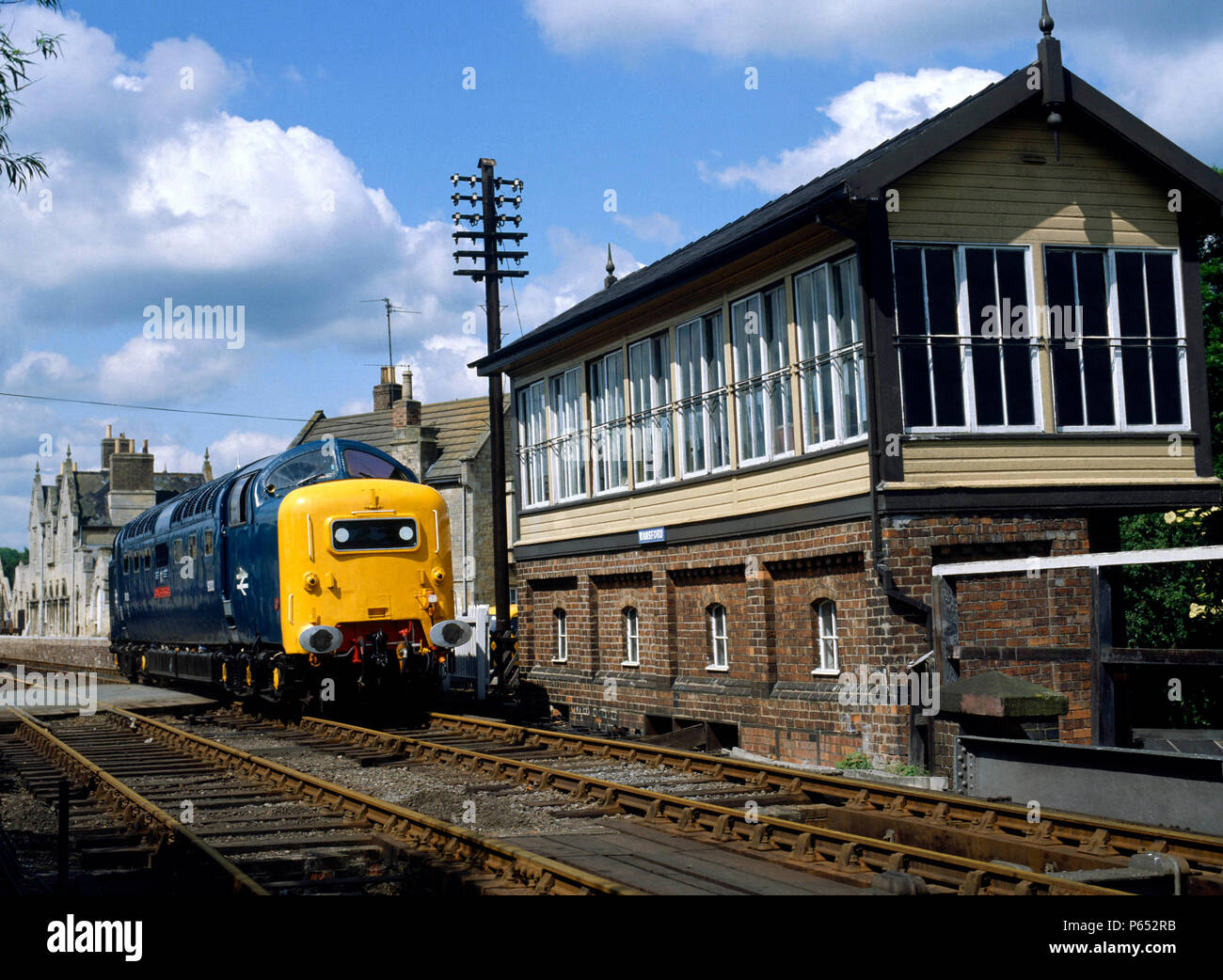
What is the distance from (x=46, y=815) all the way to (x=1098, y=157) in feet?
40.7

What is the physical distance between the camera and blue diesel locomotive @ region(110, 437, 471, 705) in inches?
682

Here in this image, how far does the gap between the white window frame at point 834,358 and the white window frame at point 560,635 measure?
298 inches

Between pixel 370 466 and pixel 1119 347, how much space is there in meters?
9.99

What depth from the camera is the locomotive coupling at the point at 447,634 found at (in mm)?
17797

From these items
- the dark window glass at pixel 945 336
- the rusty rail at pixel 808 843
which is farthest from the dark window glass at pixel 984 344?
the rusty rail at pixel 808 843

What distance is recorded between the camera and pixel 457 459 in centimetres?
4331

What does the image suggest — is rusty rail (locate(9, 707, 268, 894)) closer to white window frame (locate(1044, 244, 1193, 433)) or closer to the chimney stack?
white window frame (locate(1044, 244, 1193, 433))

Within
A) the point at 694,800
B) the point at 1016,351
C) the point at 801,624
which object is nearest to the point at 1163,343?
the point at 1016,351

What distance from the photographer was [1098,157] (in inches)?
569

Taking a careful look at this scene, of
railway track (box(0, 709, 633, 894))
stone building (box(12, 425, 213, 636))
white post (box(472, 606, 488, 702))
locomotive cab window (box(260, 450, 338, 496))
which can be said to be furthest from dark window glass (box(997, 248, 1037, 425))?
stone building (box(12, 425, 213, 636))

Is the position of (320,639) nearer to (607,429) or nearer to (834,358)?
(607,429)

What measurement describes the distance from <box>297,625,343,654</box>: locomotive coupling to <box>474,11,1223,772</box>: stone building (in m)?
4.69

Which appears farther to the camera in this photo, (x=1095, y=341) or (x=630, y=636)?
(x=630, y=636)
